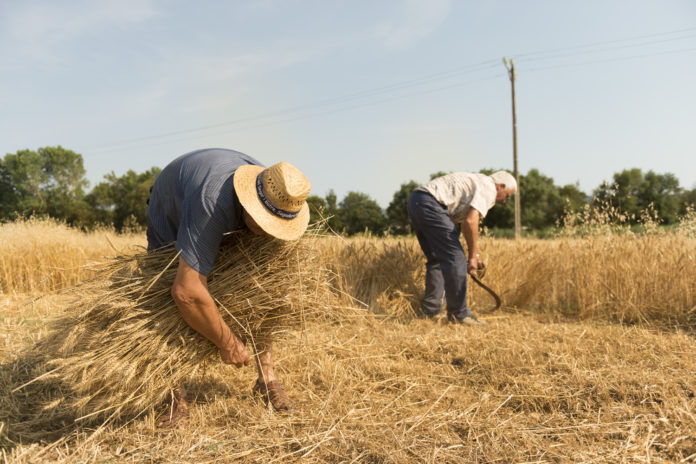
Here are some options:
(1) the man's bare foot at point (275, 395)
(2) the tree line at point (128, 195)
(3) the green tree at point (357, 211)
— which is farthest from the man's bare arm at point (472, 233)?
(2) the tree line at point (128, 195)

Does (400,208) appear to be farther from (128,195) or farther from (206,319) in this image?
(206,319)

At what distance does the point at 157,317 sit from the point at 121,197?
130ft

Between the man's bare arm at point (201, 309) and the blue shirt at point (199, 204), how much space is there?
5 centimetres

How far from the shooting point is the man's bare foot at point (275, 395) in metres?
2.41

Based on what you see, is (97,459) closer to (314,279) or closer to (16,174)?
(314,279)

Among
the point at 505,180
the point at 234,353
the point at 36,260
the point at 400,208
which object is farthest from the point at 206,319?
the point at 400,208

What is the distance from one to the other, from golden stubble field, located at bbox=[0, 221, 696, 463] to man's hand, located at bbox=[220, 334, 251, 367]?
338 millimetres

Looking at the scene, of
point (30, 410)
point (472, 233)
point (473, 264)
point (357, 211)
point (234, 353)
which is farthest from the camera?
point (357, 211)

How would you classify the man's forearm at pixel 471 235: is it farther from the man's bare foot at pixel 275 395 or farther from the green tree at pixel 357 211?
the green tree at pixel 357 211

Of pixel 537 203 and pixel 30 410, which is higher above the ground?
pixel 537 203

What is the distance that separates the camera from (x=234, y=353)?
2135 millimetres

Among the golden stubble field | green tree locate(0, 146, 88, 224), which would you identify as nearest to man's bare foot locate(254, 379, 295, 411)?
the golden stubble field

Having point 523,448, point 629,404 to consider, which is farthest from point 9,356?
point 629,404

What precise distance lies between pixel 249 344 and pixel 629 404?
6.74 feet
